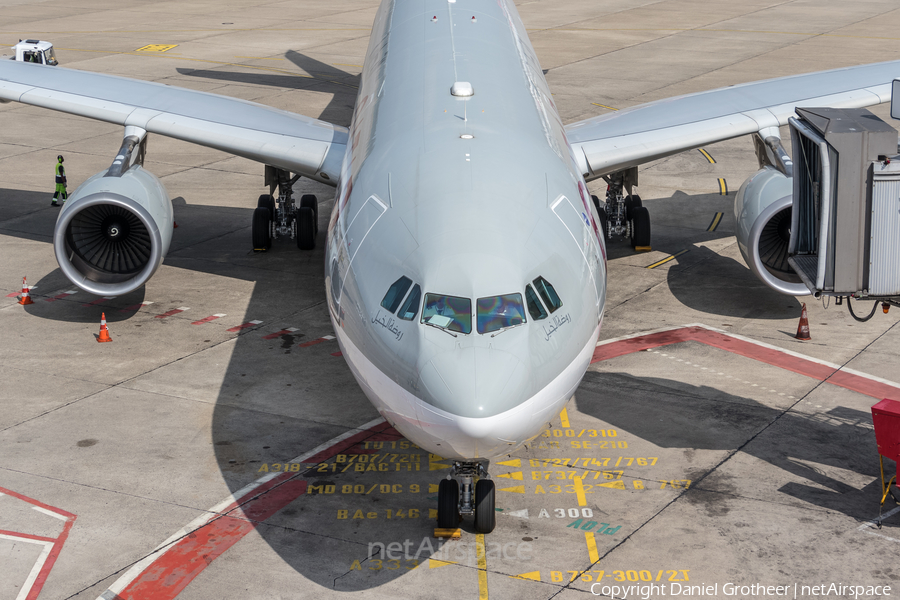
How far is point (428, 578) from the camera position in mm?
11234

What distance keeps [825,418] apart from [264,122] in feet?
38.4

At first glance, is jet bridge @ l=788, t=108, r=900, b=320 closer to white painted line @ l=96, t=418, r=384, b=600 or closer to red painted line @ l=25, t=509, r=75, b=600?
white painted line @ l=96, t=418, r=384, b=600

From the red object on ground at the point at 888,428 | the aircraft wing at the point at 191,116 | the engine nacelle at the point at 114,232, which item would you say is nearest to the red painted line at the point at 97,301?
the engine nacelle at the point at 114,232

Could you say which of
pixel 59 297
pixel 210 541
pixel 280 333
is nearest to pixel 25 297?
pixel 59 297

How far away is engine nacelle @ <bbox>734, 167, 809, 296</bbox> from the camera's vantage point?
58.5ft

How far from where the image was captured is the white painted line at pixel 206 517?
11.2 meters

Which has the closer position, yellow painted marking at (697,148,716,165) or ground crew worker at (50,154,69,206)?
ground crew worker at (50,154,69,206)

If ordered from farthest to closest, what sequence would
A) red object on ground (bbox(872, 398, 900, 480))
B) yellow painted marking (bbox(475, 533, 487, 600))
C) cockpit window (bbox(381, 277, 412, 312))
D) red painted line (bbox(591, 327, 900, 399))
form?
red painted line (bbox(591, 327, 900, 399)) < red object on ground (bbox(872, 398, 900, 480)) < yellow painted marking (bbox(475, 533, 487, 600)) < cockpit window (bbox(381, 277, 412, 312))

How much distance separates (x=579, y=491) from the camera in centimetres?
1304

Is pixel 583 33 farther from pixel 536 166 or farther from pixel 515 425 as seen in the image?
pixel 515 425

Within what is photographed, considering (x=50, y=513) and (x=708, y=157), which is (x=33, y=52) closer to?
(x=708, y=157)

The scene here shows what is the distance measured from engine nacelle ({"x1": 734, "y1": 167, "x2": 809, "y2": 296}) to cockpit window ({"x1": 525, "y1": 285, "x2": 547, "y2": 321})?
8.91m

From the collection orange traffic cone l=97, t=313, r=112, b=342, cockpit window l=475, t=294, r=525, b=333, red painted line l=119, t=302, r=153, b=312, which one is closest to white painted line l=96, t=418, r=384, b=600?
cockpit window l=475, t=294, r=525, b=333

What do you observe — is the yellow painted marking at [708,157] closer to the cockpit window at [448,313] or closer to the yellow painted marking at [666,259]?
the yellow painted marking at [666,259]
